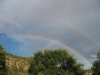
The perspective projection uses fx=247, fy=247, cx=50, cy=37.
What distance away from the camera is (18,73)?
143 m

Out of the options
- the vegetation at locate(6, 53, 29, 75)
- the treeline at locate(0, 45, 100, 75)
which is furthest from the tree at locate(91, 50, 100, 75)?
the vegetation at locate(6, 53, 29, 75)

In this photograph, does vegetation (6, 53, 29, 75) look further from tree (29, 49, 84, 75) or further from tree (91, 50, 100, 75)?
tree (91, 50, 100, 75)

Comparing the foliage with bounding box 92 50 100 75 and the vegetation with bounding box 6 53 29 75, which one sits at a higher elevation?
the vegetation with bounding box 6 53 29 75

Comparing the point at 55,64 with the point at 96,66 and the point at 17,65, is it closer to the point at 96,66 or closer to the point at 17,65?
the point at 96,66

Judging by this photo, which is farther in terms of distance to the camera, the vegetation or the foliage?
the vegetation

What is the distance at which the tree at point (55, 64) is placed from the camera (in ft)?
297

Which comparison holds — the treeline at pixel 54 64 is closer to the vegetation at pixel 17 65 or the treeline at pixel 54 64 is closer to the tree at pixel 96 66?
the tree at pixel 96 66

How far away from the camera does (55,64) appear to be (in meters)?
93.3

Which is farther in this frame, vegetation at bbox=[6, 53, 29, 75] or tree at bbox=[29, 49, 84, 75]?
vegetation at bbox=[6, 53, 29, 75]

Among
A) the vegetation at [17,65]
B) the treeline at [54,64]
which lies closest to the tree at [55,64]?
the treeline at [54,64]

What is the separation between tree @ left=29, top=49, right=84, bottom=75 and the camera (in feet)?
297

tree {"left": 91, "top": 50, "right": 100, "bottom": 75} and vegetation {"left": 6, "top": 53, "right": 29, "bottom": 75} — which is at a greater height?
vegetation {"left": 6, "top": 53, "right": 29, "bottom": 75}

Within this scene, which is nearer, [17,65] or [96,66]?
[96,66]

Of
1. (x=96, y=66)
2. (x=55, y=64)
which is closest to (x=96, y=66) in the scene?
(x=96, y=66)
